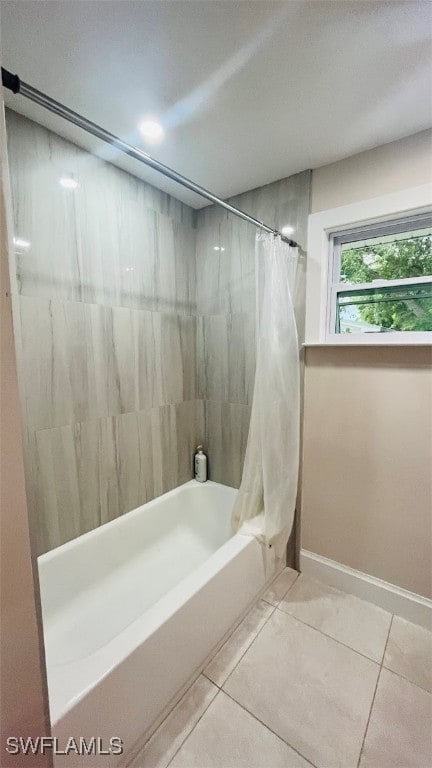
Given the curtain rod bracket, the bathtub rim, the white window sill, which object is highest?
the curtain rod bracket

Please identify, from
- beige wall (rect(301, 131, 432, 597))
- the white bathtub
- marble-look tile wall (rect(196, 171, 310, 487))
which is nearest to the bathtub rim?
the white bathtub

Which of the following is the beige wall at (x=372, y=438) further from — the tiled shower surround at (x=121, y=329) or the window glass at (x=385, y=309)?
the tiled shower surround at (x=121, y=329)

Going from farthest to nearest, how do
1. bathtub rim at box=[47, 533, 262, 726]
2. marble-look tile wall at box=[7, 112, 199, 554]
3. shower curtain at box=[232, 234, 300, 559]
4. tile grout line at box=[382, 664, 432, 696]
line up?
shower curtain at box=[232, 234, 300, 559], marble-look tile wall at box=[7, 112, 199, 554], tile grout line at box=[382, 664, 432, 696], bathtub rim at box=[47, 533, 262, 726]

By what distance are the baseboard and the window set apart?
1306mm

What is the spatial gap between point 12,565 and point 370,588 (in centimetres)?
180

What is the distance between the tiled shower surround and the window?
254 mm

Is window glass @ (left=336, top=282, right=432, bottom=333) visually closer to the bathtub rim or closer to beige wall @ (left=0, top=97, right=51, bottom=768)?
the bathtub rim

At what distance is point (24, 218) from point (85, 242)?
0.90ft

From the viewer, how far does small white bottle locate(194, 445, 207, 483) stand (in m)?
2.20

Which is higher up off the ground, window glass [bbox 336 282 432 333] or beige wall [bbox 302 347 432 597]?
window glass [bbox 336 282 432 333]

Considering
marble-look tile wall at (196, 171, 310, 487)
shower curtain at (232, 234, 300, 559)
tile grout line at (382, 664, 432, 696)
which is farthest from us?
marble-look tile wall at (196, 171, 310, 487)

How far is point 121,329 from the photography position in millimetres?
1672

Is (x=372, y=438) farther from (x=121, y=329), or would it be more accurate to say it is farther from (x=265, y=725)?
(x=121, y=329)

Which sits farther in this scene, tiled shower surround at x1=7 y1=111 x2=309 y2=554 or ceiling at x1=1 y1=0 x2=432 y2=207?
tiled shower surround at x1=7 y1=111 x2=309 y2=554
